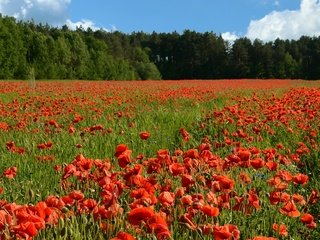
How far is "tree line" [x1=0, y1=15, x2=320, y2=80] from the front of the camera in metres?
53.2

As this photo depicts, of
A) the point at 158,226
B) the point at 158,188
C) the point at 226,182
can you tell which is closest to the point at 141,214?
the point at 158,226

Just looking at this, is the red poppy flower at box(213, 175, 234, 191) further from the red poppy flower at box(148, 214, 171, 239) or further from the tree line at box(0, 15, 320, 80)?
the tree line at box(0, 15, 320, 80)

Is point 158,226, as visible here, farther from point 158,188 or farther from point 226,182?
point 158,188

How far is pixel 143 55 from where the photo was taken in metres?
81.9

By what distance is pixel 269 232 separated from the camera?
330 cm

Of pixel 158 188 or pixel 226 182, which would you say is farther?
pixel 158 188

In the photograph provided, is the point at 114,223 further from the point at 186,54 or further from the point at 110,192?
the point at 186,54

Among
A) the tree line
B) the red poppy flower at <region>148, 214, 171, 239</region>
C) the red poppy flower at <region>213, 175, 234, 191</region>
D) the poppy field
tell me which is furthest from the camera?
the tree line

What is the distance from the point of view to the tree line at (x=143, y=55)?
174ft

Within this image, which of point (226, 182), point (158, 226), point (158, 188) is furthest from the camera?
point (158, 188)

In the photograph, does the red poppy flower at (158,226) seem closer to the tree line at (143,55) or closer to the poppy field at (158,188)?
the poppy field at (158,188)

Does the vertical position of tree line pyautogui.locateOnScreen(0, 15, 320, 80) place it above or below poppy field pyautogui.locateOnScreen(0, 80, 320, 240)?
above

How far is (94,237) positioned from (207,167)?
1.27 meters

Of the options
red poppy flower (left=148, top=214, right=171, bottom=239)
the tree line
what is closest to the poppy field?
red poppy flower (left=148, top=214, right=171, bottom=239)
